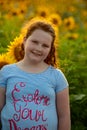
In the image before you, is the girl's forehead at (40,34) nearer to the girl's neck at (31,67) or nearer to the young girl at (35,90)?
the young girl at (35,90)

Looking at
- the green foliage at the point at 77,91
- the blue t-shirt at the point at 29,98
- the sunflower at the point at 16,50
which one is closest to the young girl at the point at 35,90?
the blue t-shirt at the point at 29,98

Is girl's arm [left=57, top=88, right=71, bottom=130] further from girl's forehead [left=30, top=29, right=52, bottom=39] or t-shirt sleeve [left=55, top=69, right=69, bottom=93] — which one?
girl's forehead [left=30, top=29, right=52, bottom=39]

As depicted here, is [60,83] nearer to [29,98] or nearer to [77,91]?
[29,98]

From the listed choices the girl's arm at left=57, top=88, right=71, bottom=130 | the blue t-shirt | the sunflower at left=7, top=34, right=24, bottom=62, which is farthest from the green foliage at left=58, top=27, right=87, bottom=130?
the blue t-shirt

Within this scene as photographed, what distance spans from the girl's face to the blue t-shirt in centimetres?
11

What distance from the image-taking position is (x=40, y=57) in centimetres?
355

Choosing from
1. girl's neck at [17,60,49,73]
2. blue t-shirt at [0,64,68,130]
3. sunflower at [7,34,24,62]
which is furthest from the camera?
sunflower at [7,34,24,62]

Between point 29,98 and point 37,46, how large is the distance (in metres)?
0.36

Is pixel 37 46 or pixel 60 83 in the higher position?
pixel 37 46

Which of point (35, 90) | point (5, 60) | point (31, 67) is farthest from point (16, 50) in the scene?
point (35, 90)

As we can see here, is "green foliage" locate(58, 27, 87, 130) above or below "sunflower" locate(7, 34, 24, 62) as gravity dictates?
below

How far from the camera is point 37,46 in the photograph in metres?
3.53

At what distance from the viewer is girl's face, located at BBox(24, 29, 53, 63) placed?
11.6ft

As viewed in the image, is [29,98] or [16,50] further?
[16,50]
